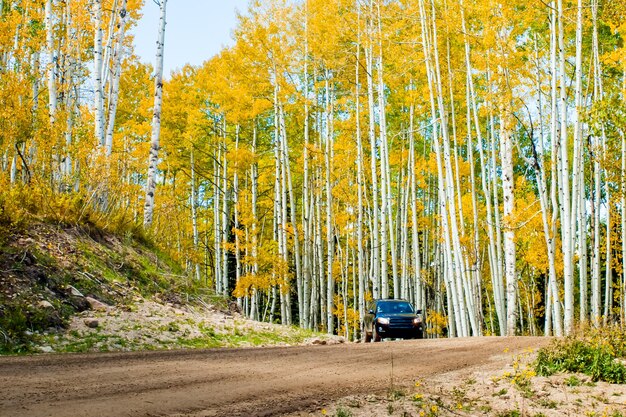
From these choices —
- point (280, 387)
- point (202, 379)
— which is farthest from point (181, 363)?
point (280, 387)

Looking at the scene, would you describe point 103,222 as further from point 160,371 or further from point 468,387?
point 468,387

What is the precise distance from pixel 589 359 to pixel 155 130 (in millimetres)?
12126

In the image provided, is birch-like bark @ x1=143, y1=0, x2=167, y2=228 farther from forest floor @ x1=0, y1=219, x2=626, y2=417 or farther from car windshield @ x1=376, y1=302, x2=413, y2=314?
car windshield @ x1=376, y1=302, x2=413, y2=314

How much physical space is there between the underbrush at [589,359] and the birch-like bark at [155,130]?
35.6ft

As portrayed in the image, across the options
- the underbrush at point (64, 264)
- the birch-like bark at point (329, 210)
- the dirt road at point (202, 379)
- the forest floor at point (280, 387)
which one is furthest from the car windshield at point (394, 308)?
the forest floor at point (280, 387)

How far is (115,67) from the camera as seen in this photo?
1794cm

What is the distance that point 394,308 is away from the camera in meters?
17.6

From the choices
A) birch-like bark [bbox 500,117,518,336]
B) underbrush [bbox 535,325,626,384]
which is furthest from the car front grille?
underbrush [bbox 535,325,626,384]

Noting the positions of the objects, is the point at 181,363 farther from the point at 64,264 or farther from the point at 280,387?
the point at 64,264

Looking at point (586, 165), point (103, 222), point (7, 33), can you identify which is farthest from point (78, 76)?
point (586, 165)

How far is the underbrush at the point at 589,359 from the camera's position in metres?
7.65

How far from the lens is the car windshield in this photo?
687 inches

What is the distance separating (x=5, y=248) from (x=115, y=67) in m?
9.79

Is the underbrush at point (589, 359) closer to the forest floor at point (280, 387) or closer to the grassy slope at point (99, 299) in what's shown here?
the forest floor at point (280, 387)
